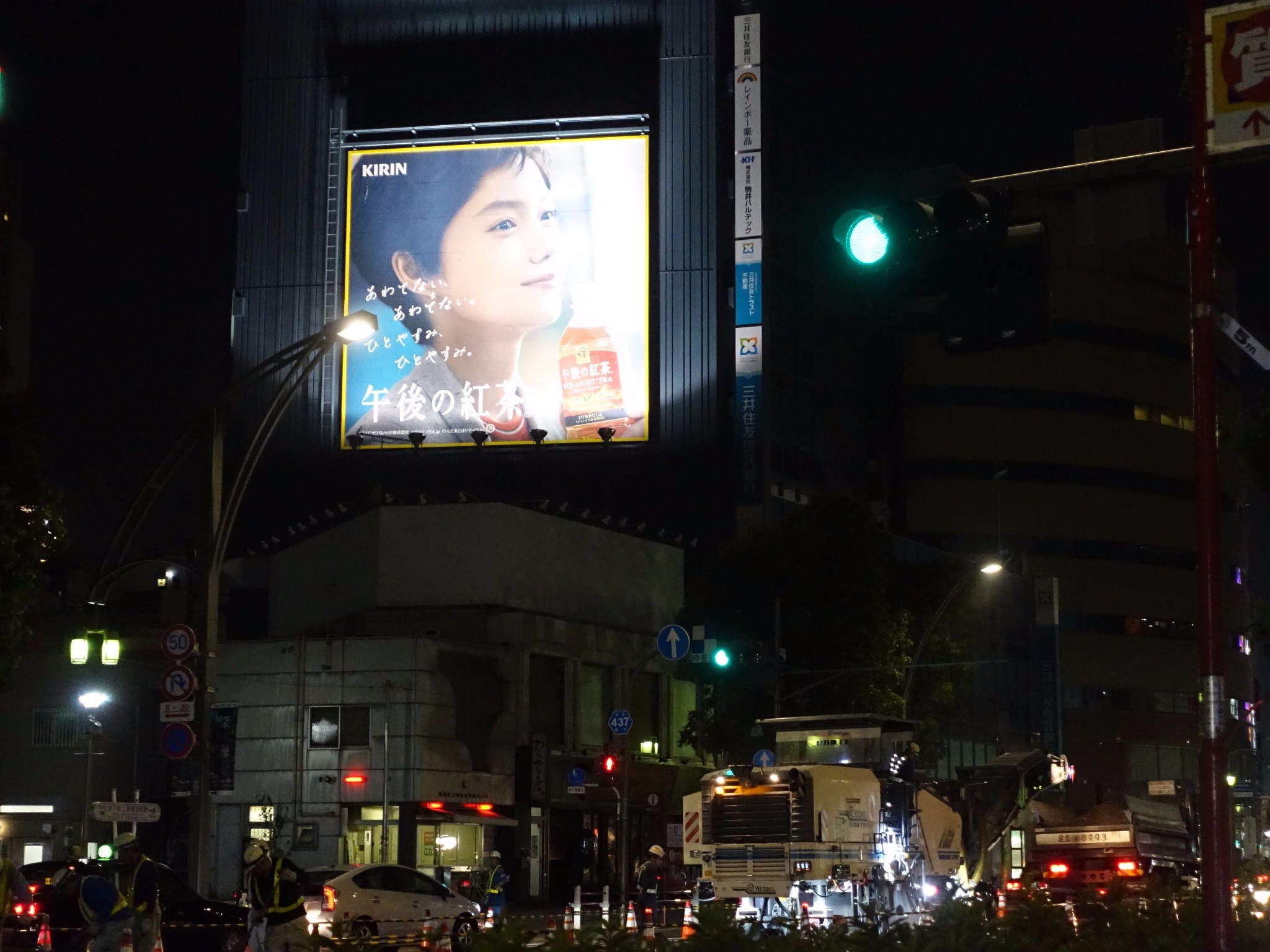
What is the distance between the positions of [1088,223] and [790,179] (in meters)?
61.2

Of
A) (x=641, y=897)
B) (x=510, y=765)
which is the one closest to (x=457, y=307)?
(x=510, y=765)

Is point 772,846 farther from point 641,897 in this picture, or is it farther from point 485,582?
point 485,582

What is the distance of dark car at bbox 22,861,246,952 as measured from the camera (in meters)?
23.4

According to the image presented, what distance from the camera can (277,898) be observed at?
17.1 meters

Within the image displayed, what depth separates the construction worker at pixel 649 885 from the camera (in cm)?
2977

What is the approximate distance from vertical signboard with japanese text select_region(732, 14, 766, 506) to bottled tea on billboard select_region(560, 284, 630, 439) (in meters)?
4.77

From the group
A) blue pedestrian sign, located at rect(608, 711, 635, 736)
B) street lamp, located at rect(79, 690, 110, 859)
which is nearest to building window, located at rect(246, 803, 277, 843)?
street lamp, located at rect(79, 690, 110, 859)

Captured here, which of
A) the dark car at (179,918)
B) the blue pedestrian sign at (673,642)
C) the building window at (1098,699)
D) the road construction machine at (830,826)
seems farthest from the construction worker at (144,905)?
the building window at (1098,699)

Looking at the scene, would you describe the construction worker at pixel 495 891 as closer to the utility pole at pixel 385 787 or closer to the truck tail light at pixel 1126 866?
the utility pole at pixel 385 787

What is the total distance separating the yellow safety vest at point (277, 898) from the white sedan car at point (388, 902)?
1070 cm

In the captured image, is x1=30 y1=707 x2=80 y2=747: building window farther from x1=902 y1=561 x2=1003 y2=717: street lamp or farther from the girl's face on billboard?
x1=902 y1=561 x2=1003 y2=717: street lamp

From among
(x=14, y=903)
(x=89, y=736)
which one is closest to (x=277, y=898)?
(x=14, y=903)

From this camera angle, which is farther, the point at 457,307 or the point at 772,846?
the point at 457,307

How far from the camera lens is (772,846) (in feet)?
91.0
